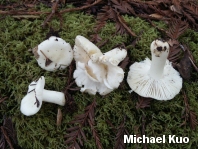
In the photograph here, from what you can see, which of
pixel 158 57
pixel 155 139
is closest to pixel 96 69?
pixel 158 57

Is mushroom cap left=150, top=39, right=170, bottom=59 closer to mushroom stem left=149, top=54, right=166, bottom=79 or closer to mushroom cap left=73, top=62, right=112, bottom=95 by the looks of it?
mushroom stem left=149, top=54, right=166, bottom=79

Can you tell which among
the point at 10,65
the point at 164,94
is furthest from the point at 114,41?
the point at 10,65

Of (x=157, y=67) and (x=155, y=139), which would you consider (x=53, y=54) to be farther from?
(x=155, y=139)

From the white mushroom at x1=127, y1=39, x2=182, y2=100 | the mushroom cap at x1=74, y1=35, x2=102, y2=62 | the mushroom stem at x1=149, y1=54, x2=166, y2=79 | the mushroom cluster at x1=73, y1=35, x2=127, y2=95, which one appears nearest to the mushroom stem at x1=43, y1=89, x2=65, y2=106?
the mushroom cluster at x1=73, y1=35, x2=127, y2=95

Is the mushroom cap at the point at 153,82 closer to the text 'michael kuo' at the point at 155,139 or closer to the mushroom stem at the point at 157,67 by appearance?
the mushroom stem at the point at 157,67

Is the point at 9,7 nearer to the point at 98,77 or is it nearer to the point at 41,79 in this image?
the point at 41,79

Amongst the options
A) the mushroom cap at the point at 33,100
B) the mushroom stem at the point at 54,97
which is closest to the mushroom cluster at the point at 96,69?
the mushroom stem at the point at 54,97

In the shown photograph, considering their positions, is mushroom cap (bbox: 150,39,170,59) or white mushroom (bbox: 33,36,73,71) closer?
mushroom cap (bbox: 150,39,170,59)

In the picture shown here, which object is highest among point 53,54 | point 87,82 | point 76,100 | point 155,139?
point 53,54
